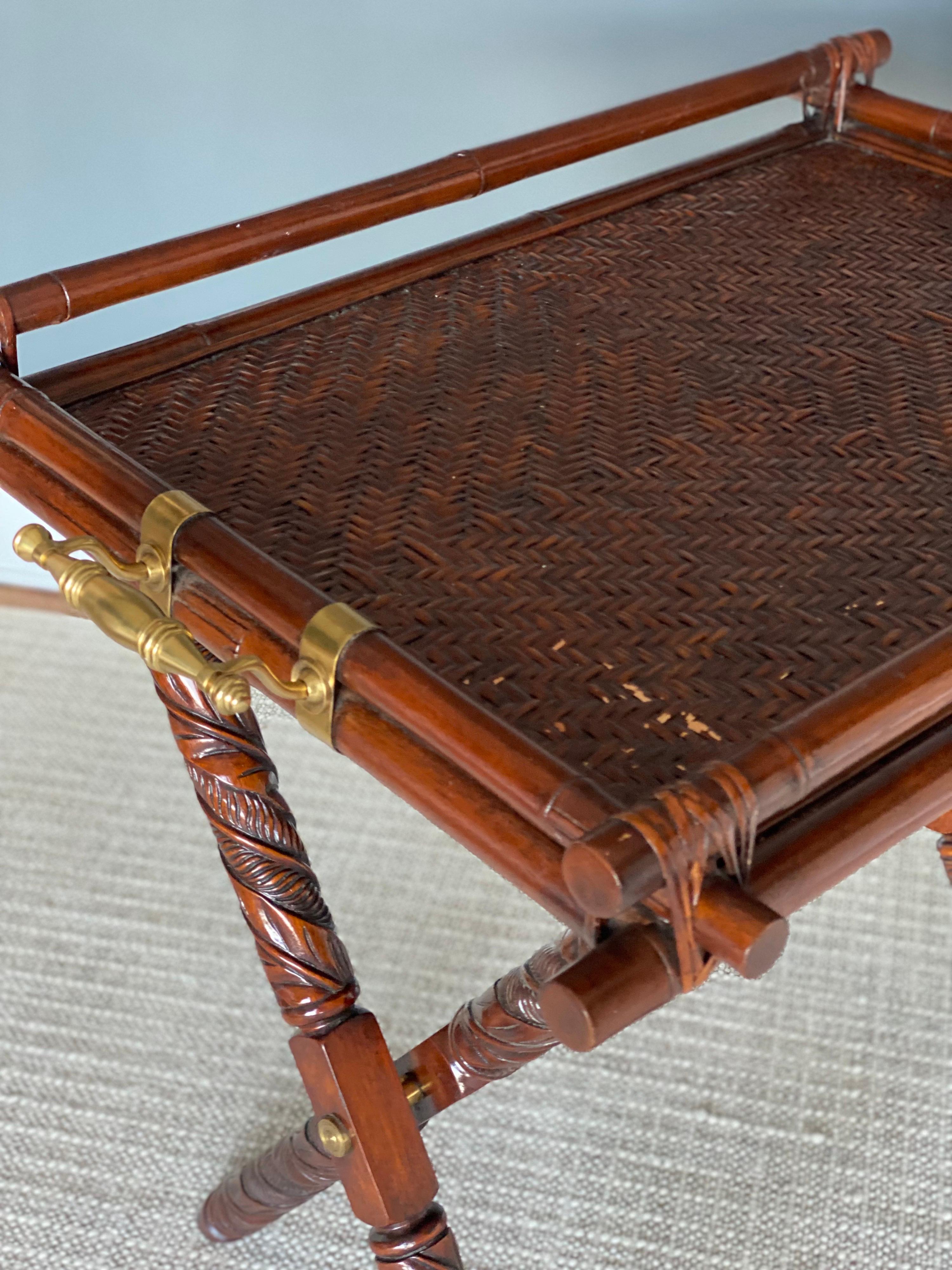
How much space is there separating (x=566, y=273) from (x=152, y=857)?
81 centimetres

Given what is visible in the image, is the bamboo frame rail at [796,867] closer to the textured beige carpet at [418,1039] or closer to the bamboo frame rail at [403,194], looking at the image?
the bamboo frame rail at [403,194]

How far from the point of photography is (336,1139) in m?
0.82

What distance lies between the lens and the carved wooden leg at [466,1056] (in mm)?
890

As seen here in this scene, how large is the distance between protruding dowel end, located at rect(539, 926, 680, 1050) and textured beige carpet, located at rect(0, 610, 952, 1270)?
2.25 feet

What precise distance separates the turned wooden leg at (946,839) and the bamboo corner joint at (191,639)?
50 cm

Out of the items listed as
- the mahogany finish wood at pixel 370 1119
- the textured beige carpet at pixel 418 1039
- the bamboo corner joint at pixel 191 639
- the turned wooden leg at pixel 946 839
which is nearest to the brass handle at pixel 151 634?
the bamboo corner joint at pixel 191 639

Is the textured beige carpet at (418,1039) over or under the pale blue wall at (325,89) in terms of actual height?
under

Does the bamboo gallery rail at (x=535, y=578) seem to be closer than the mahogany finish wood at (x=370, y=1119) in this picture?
Yes

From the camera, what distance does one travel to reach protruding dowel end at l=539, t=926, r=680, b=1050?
0.53 metres

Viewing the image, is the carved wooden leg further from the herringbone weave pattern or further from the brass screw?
the herringbone weave pattern

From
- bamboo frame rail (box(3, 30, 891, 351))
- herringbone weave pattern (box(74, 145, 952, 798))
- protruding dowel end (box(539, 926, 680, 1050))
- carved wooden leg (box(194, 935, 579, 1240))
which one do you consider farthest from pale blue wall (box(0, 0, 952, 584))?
protruding dowel end (box(539, 926, 680, 1050))

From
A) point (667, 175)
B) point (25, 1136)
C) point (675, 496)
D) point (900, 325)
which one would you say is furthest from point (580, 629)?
point (25, 1136)

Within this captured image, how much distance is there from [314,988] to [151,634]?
296 mm

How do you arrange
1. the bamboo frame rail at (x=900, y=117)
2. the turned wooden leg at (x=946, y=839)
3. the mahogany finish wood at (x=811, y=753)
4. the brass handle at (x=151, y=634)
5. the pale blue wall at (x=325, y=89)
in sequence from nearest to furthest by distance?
the mahogany finish wood at (x=811, y=753) → the brass handle at (x=151, y=634) → the turned wooden leg at (x=946, y=839) → the bamboo frame rail at (x=900, y=117) → the pale blue wall at (x=325, y=89)
